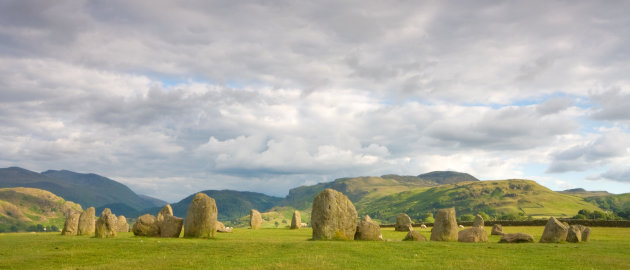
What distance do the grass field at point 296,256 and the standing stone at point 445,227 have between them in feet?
26.0

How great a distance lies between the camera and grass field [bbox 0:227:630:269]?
861 inches

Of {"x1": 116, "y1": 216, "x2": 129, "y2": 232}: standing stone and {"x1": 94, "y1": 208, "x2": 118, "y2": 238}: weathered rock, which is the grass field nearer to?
{"x1": 94, "y1": 208, "x2": 118, "y2": 238}: weathered rock

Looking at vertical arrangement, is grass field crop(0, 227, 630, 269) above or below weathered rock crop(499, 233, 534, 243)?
below

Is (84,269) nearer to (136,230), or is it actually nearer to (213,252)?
(213,252)

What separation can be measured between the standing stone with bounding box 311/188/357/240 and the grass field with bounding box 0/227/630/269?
6.09 m

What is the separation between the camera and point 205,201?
37375 mm

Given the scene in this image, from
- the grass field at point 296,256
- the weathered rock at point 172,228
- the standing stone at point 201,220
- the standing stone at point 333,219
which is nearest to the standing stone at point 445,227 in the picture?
the standing stone at point 333,219

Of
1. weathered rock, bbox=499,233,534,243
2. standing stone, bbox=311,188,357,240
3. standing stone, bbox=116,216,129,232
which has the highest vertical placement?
standing stone, bbox=311,188,357,240

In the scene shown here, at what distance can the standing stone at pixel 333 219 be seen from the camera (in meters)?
35.1

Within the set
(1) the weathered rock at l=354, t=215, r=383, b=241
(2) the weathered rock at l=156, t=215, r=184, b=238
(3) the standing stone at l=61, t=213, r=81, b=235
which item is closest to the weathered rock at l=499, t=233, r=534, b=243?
(1) the weathered rock at l=354, t=215, r=383, b=241

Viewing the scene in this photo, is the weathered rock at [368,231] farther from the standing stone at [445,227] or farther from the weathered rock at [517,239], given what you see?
the weathered rock at [517,239]

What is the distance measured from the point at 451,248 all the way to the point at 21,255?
25480 millimetres

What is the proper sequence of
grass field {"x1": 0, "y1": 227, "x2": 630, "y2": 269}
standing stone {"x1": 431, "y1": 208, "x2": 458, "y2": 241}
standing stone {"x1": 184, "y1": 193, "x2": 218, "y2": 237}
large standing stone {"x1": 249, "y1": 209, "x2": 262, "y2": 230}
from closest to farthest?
grass field {"x1": 0, "y1": 227, "x2": 630, "y2": 269} < standing stone {"x1": 184, "y1": 193, "x2": 218, "y2": 237} < standing stone {"x1": 431, "y1": 208, "x2": 458, "y2": 241} < large standing stone {"x1": 249, "y1": 209, "x2": 262, "y2": 230}

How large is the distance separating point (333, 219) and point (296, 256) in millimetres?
11270
